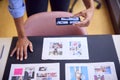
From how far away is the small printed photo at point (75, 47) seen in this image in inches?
39.2

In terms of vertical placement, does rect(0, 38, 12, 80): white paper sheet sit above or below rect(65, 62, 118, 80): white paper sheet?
above

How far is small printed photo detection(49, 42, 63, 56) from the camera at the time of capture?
0.99 m

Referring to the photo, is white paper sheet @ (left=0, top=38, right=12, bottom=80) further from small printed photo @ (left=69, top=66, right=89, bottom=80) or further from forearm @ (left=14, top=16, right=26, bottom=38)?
small printed photo @ (left=69, top=66, right=89, bottom=80)

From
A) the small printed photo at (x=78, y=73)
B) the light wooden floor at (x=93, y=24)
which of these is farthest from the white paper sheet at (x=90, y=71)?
the light wooden floor at (x=93, y=24)

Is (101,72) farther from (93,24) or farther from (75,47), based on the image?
(93,24)

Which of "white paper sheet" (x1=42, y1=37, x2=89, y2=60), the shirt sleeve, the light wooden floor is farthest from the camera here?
the light wooden floor

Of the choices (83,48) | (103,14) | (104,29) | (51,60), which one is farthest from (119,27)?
(51,60)

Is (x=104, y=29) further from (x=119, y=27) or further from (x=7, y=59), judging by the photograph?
(x=7, y=59)

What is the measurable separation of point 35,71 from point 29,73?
27 millimetres

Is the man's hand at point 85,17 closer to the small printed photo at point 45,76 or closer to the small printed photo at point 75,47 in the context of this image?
the small printed photo at point 75,47

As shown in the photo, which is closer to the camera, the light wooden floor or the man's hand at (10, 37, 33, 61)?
the man's hand at (10, 37, 33, 61)

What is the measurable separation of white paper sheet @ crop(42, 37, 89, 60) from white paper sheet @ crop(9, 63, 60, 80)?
0.06 m

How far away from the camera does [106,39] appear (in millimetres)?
1061

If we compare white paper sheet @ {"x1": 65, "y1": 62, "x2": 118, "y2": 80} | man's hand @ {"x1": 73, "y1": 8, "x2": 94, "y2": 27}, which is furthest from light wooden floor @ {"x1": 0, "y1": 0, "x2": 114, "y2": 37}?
white paper sheet @ {"x1": 65, "y1": 62, "x2": 118, "y2": 80}
